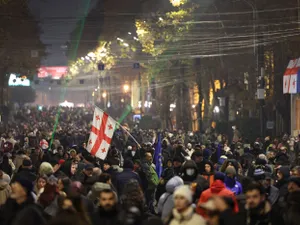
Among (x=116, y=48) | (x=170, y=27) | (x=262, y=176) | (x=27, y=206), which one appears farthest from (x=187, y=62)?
(x=27, y=206)

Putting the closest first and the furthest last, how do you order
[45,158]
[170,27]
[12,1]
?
[45,158] < [12,1] < [170,27]

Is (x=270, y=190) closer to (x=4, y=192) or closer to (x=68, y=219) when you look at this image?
(x=4, y=192)

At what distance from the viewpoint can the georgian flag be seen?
41938mm

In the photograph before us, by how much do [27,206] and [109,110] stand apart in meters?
98.2

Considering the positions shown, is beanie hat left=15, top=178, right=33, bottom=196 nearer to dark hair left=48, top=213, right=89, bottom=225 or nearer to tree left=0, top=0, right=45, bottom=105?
dark hair left=48, top=213, right=89, bottom=225

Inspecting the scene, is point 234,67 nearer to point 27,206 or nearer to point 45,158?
point 45,158

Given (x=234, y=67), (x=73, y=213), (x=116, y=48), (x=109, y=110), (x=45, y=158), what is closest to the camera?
(x=73, y=213)

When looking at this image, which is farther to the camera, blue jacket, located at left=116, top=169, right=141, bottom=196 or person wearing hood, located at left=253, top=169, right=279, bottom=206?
blue jacket, located at left=116, top=169, right=141, bottom=196

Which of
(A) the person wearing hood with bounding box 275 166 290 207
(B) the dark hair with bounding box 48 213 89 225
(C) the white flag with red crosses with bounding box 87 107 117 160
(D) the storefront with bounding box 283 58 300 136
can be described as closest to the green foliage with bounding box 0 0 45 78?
(D) the storefront with bounding box 283 58 300 136

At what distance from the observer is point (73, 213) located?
31.1 ft

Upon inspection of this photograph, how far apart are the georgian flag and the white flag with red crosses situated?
21.6 metres

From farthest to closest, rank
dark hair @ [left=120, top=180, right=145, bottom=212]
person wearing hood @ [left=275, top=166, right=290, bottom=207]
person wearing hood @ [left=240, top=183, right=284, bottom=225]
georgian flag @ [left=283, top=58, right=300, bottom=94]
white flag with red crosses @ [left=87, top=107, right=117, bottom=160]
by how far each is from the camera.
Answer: georgian flag @ [left=283, top=58, right=300, bottom=94] < white flag with red crosses @ [left=87, top=107, right=117, bottom=160] < person wearing hood @ [left=275, top=166, right=290, bottom=207] < dark hair @ [left=120, top=180, right=145, bottom=212] < person wearing hood @ [left=240, top=183, right=284, bottom=225]

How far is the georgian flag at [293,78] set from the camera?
41.9 metres

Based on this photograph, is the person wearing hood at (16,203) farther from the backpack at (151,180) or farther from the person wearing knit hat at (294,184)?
the backpack at (151,180)
